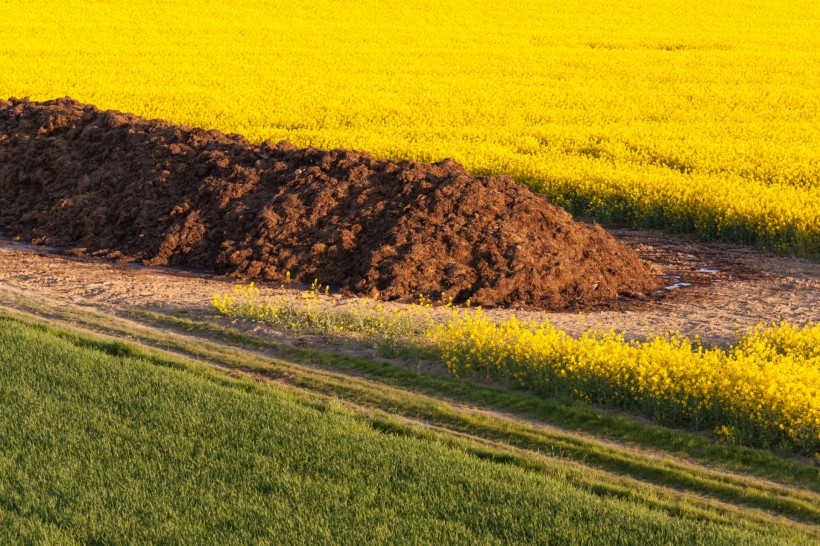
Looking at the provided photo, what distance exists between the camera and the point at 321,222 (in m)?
16.7

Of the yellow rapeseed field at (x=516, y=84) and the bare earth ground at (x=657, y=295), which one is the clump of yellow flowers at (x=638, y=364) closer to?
the bare earth ground at (x=657, y=295)

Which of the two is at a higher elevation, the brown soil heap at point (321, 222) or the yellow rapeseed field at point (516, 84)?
the yellow rapeseed field at point (516, 84)

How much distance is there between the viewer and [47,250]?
1812 centimetres

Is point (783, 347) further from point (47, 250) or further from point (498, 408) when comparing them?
point (47, 250)

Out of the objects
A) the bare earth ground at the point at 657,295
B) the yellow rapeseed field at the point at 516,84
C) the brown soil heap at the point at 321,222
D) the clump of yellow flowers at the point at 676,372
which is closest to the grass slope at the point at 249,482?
the clump of yellow flowers at the point at 676,372

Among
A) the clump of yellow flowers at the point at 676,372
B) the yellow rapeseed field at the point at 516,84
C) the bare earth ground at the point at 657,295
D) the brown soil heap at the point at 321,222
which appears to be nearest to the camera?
the clump of yellow flowers at the point at 676,372

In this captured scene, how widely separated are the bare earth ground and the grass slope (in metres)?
4.67

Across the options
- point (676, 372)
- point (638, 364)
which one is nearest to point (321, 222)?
point (638, 364)

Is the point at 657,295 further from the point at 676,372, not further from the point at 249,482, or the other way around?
the point at 249,482

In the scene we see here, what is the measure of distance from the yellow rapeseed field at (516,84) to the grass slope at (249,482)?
11633 mm

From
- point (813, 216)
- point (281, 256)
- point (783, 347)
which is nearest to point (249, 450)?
point (783, 347)

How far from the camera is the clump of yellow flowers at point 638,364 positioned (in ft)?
32.7

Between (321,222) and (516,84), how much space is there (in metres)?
22.8

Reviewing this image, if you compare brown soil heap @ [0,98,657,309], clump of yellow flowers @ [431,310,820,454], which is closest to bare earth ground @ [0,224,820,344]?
brown soil heap @ [0,98,657,309]
